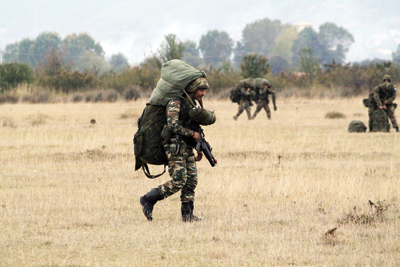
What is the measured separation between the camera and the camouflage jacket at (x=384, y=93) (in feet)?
53.7

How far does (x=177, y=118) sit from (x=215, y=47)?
177604 millimetres

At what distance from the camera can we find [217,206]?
7305mm

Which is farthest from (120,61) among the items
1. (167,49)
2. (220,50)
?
(167,49)

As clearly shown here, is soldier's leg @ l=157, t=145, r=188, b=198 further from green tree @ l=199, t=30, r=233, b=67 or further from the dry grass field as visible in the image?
green tree @ l=199, t=30, r=233, b=67

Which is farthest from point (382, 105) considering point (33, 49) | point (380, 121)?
point (33, 49)

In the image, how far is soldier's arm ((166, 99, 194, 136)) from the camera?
5809 millimetres

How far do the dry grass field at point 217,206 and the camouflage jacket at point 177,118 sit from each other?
3.42ft

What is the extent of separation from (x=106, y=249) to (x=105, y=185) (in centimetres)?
355

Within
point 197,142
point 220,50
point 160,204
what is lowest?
point 160,204

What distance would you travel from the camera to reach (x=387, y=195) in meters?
7.86

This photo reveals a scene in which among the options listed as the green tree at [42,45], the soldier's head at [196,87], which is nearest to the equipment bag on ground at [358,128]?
the soldier's head at [196,87]

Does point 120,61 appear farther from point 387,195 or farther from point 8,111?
point 387,195

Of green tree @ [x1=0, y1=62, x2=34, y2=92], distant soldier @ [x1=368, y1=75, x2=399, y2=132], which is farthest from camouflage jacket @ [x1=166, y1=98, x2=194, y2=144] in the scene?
green tree @ [x1=0, y1=62, x2=34, y2=92]

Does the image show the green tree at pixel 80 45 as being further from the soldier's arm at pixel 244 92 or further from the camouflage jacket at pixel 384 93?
the camouflage jacket at pixel 384 93
